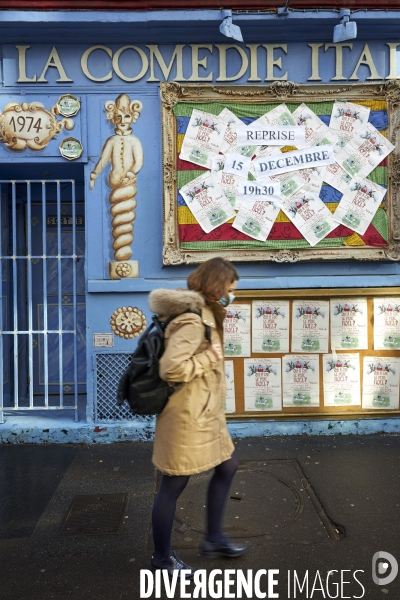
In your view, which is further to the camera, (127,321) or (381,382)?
(381,382)

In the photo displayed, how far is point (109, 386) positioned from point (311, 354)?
2102 millimetres

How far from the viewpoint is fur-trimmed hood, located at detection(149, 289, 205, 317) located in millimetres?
2791

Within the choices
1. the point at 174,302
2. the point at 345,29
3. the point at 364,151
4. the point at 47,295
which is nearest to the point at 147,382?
the point at 174,302

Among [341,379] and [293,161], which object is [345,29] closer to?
[293,161]

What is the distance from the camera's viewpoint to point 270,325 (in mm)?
5547

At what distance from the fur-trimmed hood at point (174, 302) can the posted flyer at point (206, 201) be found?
2709 millimetres

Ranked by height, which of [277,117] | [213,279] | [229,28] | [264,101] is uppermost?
[229,28]

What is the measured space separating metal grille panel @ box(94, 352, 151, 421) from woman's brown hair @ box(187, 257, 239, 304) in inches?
106

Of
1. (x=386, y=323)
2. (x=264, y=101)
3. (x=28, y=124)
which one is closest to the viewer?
(x=28, y=124)

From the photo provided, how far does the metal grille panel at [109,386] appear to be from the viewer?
18.0 feet

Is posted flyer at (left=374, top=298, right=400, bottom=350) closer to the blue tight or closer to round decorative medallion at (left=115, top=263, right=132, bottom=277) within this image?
round decorative medallion at (left=115, top=263, right=132, bottom=277)

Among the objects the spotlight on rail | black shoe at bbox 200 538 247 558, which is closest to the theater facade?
the spotlight on rail

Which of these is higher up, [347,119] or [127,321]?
[347,119]

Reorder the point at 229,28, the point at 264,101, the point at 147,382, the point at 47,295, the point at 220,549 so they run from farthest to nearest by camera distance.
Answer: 1. the point at 47,295
2. the point at 264,101
3. the point at 229,28
4. the point at 220,549
5. the point at 147,382
